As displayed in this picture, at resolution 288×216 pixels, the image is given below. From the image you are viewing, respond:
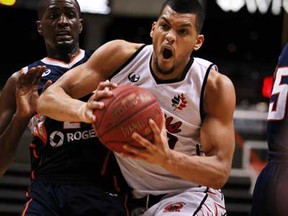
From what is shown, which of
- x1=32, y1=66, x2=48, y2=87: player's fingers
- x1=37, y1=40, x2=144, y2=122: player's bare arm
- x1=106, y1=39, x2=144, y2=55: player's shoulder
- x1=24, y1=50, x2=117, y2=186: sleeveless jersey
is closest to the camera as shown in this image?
x1=37, y1=40, x2=144, y2=122: player's bare arm

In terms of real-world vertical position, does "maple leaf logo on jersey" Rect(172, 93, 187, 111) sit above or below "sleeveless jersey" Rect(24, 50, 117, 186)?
above

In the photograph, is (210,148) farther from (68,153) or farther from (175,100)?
(68,153)

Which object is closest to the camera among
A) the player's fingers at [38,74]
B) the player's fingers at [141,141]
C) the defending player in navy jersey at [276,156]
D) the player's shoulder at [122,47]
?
the player's fingers at [141,141]

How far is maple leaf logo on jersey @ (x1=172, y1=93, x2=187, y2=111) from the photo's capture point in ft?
10.8

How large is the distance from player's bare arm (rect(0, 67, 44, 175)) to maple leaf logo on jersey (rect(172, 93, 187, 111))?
3.06 feet

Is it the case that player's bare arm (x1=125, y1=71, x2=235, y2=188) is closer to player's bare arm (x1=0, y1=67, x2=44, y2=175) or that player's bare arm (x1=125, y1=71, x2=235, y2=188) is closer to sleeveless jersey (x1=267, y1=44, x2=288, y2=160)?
sleeveless jersey (x1=267, y1=44, x2=288, y2=160)

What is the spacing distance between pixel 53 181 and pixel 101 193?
0.31 m

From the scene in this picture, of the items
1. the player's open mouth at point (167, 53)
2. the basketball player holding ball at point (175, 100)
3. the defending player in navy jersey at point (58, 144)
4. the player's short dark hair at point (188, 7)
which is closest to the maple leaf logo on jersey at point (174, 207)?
the basketball player holding ball at point (175, 100)

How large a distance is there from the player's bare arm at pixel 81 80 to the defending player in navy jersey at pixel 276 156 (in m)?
0.84

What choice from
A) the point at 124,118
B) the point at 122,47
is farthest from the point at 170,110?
the point at 124,118

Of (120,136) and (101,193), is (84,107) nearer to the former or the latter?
(120,136)

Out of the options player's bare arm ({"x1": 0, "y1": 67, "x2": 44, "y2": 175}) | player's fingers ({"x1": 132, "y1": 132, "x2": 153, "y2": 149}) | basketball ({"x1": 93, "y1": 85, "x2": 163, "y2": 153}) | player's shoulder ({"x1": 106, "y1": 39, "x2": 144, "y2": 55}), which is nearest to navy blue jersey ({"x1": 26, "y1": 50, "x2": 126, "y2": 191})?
player's bare arm ({"x1": 0, "y1": 67, "x2": 44, "y2": 175})

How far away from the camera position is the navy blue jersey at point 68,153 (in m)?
3.55

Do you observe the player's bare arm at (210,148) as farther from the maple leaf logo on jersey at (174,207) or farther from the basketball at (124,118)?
the maple leaf logo on jersey at (174,207)
